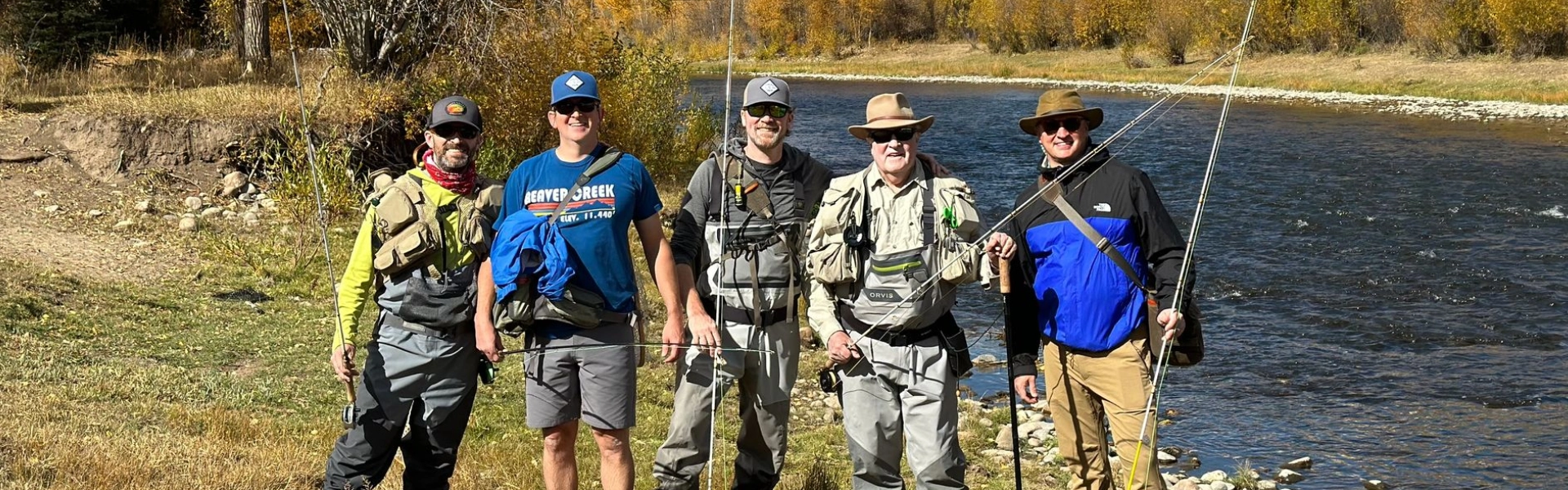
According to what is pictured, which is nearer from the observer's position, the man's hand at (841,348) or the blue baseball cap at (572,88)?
the blue baseball cap at (572,88)

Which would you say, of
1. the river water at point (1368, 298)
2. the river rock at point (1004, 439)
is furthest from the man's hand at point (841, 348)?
the river water at point (1368, 298)

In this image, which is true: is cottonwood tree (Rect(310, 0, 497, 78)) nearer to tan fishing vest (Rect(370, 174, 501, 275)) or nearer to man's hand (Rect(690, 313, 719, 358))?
tan fishing vest (Rect(370, 174, 501, 275))

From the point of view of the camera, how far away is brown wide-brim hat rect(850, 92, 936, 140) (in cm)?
488

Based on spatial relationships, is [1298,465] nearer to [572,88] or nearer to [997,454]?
[997,454]

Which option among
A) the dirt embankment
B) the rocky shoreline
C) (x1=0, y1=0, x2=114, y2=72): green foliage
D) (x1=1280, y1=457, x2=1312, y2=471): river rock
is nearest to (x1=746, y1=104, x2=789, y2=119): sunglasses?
(x1=1280, y1=457, x2=1312, y2=471): river rock

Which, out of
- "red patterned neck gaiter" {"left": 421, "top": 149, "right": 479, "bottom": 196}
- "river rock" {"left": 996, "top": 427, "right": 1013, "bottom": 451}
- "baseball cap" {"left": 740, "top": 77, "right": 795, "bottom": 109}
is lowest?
"river rock" {"left": 996, "top": 427, "right": 1013, "bottom": 451}

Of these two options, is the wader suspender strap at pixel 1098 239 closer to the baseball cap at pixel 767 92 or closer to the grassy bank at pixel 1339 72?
the baseball cap at pixel 767 92

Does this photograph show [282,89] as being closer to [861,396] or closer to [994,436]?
[994,436]

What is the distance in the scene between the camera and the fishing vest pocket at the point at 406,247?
4.73 meters

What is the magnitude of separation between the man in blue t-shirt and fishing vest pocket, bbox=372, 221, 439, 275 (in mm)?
222

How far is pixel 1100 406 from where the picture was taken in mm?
5148

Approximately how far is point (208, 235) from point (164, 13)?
658 inches

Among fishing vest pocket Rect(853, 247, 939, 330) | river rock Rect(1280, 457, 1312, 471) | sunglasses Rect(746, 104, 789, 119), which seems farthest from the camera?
river rock Rect(1280, 457, 1312, 471)

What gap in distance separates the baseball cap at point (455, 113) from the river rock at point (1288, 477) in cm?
659
